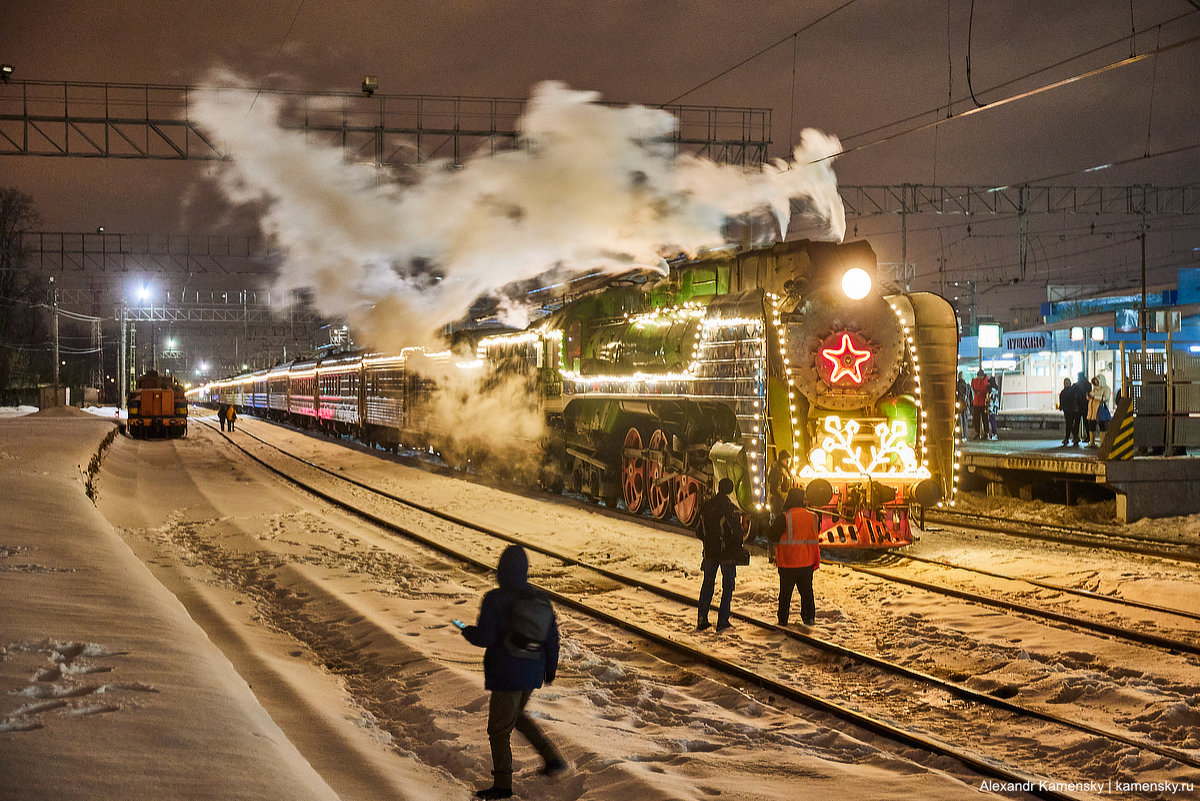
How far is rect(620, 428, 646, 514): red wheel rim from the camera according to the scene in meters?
16.5

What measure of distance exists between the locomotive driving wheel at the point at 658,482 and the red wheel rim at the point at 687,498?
1.03ft

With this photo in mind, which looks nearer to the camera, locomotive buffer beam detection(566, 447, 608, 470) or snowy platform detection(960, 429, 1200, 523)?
snowy platform detection(960, 429, 1200, 523)

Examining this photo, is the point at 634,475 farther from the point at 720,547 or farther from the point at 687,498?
the point at 720,547

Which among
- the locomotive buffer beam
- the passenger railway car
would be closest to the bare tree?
the passenger railway car

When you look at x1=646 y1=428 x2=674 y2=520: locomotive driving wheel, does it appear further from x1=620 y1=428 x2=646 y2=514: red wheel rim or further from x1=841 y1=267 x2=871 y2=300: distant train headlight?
x1=841 y1=267 x2=871 y2=300: distant train headlight

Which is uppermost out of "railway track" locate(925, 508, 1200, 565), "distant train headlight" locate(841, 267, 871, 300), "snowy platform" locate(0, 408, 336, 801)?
"distant train headlight" locate(841, 267, 871, 300)

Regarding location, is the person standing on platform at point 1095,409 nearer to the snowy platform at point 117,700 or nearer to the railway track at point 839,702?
the railway track at point 839,702

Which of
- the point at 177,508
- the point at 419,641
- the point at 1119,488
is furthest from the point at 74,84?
the point at 1119,488

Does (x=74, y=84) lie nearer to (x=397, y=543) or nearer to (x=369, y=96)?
(x=369, y=96)

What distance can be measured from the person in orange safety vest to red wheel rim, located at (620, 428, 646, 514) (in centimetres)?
683

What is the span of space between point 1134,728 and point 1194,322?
25722 millimetres

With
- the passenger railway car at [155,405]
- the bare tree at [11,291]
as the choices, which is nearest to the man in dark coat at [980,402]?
the passenger railway car at [155,405]

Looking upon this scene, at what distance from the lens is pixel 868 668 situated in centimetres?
802

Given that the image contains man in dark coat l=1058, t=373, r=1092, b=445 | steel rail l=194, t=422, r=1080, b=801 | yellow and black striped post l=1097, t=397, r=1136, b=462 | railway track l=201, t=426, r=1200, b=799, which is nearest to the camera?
steel rail l=194, t=422, r=1080, b=801
